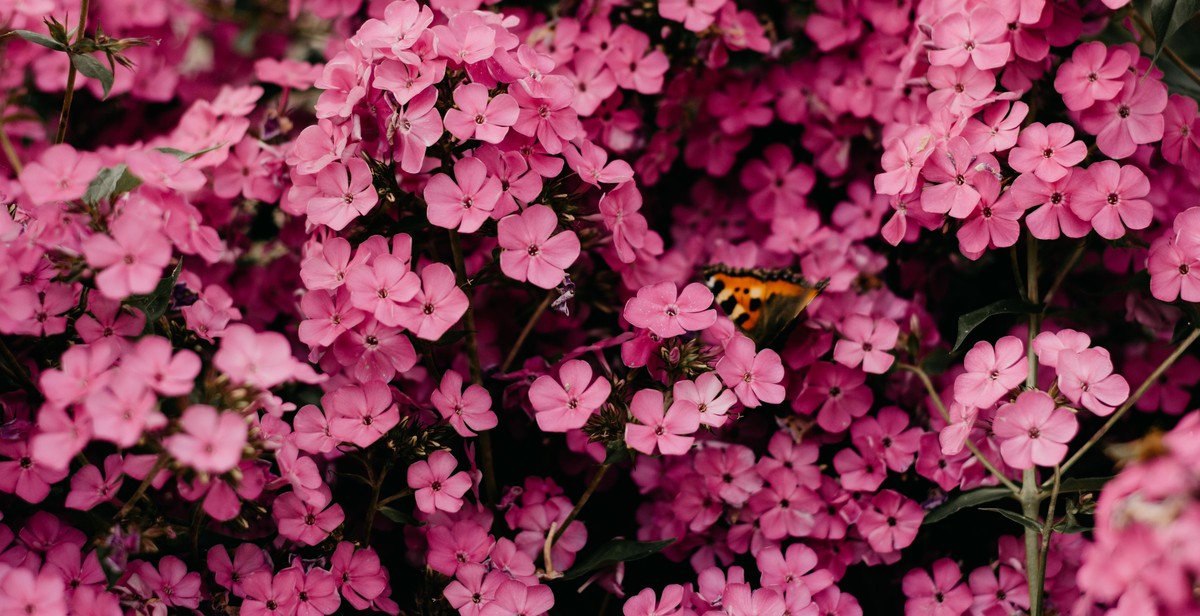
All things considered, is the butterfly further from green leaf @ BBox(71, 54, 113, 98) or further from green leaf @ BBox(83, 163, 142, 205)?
green leaf @ BBox(71, 54, 113, 98)

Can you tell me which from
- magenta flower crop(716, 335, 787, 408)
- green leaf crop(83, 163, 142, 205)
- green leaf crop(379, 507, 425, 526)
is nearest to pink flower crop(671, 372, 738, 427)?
magenta flower crop(716, 335, 787, 408)

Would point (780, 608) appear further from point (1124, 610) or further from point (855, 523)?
point (1124, 610)

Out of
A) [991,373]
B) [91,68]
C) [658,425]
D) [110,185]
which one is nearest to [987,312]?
[991,373]

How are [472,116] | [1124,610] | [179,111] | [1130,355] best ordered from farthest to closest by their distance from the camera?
[179,111] < [1130,355] < [472,116] < [1124,610]

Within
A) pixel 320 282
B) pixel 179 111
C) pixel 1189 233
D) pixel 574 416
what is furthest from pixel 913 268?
pixel 179 111

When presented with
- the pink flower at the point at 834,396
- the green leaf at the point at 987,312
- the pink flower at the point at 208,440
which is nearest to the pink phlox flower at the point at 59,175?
the pink flower at the point at 208,440

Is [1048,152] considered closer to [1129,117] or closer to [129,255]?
[1129,117]
